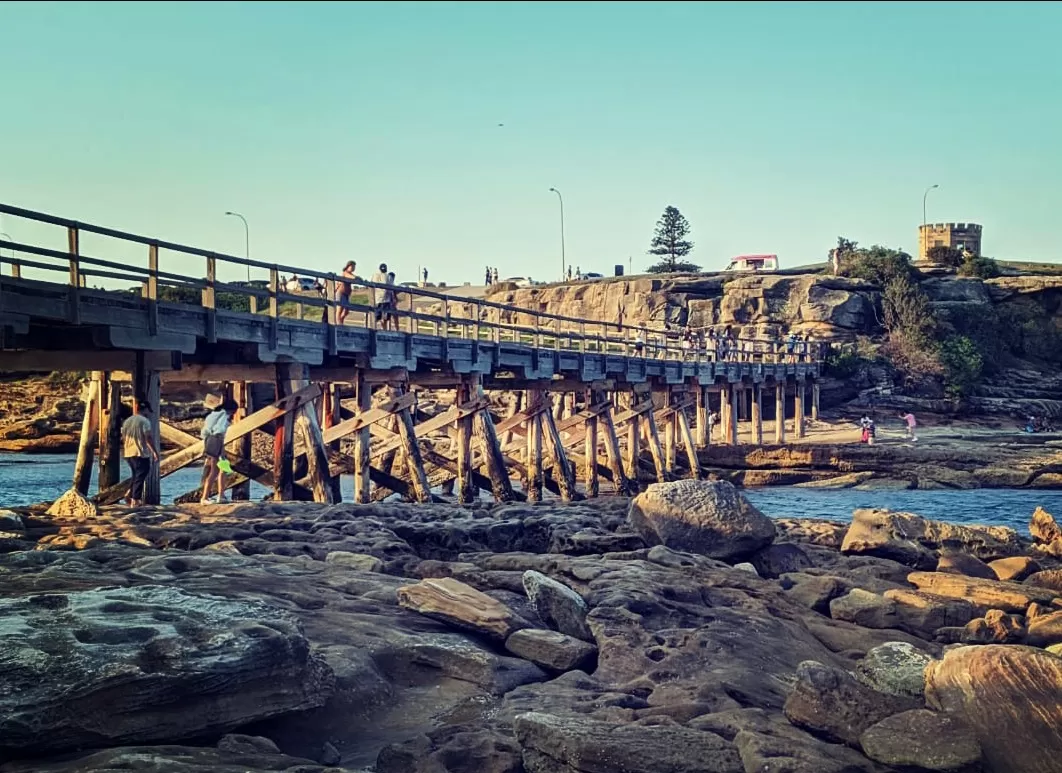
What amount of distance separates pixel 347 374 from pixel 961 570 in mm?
11770

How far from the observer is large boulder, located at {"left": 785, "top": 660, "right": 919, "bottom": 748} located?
24.2 ft

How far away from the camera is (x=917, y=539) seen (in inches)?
619

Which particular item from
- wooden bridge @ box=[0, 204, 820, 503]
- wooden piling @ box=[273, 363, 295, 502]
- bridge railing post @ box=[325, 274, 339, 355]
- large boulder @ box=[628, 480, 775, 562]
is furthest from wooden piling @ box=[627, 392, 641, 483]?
large boulder @ box=[628, 480, 775, 562]

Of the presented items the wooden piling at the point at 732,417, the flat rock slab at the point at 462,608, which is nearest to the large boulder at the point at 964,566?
the flat rock slab at the point at 462,608

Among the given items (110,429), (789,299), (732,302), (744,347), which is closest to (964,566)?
(110,429)

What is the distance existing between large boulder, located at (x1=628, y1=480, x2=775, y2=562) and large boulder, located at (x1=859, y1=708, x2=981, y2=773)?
573 centimetres

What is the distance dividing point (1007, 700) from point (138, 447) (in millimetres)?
10884

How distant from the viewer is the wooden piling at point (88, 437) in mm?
Result: 14773

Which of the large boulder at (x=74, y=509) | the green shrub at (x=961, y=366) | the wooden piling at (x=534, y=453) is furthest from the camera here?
the green shrub at (x=961, y=366)

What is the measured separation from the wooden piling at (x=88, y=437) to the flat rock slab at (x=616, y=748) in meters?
10.2

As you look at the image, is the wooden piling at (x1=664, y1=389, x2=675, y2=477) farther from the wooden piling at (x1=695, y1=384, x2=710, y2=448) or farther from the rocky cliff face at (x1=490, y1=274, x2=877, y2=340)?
the rocky cliff face at (x1=490, y1=274, x2=877, y2=340)

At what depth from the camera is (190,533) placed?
459 inches

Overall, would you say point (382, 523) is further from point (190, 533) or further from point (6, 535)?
point (6, 535)

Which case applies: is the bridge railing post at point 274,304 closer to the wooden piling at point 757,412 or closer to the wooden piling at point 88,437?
the wooden piling at point 88,437
